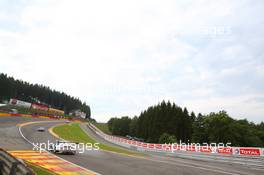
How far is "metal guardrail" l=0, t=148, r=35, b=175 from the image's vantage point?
7.57m

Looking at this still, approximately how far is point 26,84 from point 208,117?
126147 millimetres

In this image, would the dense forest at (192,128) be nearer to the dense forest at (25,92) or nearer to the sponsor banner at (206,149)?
the sponsor banner at (206,149)

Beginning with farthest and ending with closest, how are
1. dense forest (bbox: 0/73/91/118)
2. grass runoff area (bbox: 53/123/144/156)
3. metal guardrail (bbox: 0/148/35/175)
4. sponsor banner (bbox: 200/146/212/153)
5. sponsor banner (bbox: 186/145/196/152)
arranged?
1. dense forest (bbox: 0/73/91/118)
2. grass runoff area (bbox: 53/123/144/156)
3. sponsor banner (bbox: 186/145/196/152)
4. sponsor banner (bbox: 200/146/212/153)
5. metal guardrail (bbox: 0/148/35/175)

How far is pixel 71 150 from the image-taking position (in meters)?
23.0

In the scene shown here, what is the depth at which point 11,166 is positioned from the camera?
867 centimetres

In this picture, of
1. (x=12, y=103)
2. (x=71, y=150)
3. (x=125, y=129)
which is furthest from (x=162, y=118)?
(x=12, y=103)

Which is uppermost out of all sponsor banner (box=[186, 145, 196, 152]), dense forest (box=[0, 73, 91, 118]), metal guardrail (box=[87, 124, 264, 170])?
dense forest (box=[0, 73, 91, 118])

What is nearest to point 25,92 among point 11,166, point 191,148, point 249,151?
point 191,148

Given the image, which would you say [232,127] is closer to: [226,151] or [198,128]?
[198,128]

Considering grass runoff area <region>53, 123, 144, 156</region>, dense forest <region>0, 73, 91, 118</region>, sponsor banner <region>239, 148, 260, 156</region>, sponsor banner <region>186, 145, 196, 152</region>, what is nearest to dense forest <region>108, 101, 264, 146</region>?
grass runoff area <region>53, 123, 144, 156</region>

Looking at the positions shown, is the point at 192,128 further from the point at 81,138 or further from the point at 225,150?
the point at 225,150

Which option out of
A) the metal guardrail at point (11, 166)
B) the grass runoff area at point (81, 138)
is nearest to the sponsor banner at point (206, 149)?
the grass runoff area at point (81, 138)

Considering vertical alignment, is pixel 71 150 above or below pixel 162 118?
below

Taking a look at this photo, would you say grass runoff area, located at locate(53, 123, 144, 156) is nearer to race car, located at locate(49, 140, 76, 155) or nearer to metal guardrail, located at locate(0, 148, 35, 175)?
race car, located at locate(49, 140, 76, 155)
